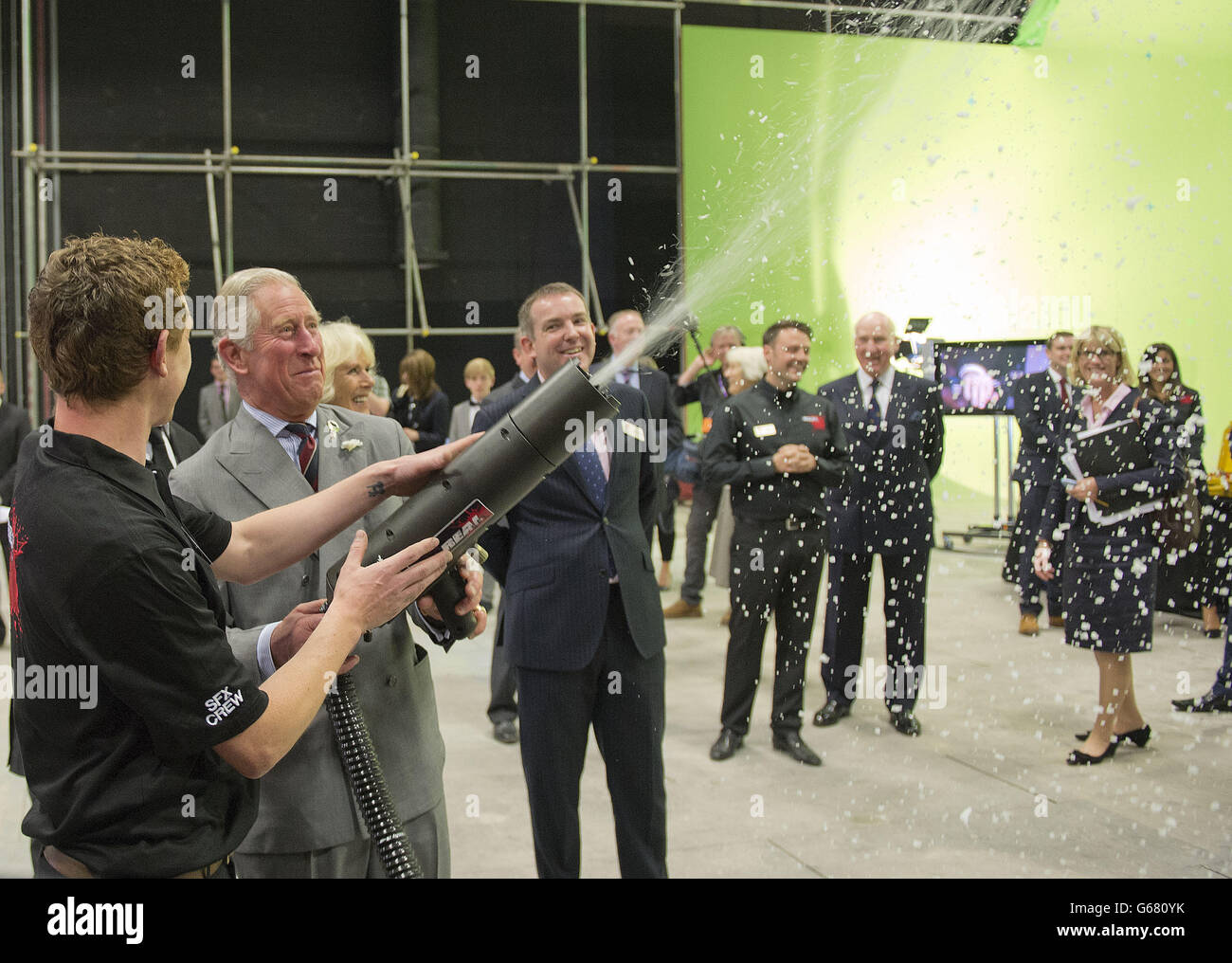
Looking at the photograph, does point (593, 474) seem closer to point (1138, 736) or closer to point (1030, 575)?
point (1138, 736)

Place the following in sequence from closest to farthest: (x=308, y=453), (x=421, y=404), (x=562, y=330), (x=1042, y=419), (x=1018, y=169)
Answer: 1. (x=308, y=453)
2. (x=562, y=330)
3. (x=1018, y=169)
4. (x=1042, y=419)
5. (x=421, y=404)

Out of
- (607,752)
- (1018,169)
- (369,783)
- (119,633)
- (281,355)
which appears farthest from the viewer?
(1018,169)

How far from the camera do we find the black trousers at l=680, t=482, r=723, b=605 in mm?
6129

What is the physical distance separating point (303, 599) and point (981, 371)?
3.65m

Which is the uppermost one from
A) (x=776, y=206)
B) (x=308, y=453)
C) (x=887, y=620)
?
(x=776, y=206)

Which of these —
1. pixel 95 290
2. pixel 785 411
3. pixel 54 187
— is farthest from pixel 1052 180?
pixel 54 187

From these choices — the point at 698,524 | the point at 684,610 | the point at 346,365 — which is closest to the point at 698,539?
the point at 698,524

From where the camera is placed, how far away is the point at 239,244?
795cm

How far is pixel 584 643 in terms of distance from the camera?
245 cm

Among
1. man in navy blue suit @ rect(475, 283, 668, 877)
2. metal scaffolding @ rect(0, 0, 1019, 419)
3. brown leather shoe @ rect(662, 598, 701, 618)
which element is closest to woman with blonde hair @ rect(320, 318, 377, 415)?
man in navy blue suit @ rect(475, 283, 668, 877)

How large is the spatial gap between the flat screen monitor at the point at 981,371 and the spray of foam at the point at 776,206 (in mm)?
936

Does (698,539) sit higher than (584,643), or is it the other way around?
(584,643)

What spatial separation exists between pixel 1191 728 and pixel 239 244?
22.8ft

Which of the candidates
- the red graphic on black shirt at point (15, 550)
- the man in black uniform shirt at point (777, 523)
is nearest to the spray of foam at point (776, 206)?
the man in black uniform shirt at point (777, 523)
